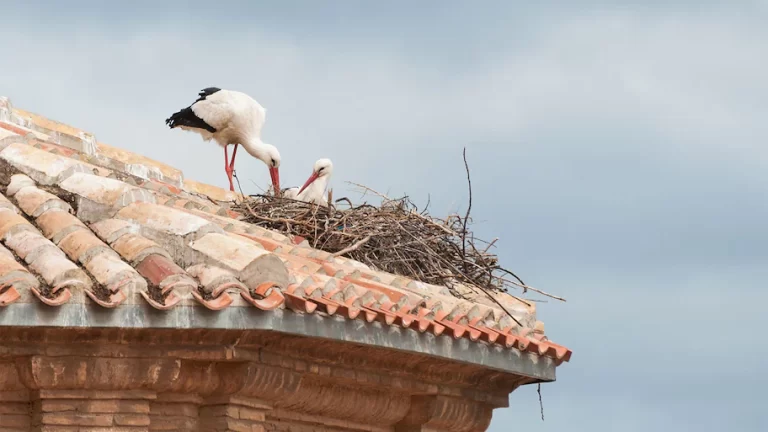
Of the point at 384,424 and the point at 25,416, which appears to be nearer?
the point at 25,416

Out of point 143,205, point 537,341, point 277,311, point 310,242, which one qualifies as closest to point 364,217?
point 310,242

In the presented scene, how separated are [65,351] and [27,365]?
0.59 feet

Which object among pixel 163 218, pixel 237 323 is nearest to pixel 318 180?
pixel 163 218

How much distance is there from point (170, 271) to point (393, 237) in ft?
11.6

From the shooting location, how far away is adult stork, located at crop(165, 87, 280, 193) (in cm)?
1606

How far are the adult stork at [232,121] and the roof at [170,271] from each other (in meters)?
6.96

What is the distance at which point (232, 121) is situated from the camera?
1612 centimetres

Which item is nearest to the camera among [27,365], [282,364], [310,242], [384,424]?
[27,365]

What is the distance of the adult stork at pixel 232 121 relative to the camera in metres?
16.1

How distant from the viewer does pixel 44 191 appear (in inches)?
301

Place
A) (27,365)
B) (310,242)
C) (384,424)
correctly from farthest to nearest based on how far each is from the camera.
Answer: (310,242) → (384,424) → (27,365)

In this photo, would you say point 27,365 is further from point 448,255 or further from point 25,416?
point 448,255

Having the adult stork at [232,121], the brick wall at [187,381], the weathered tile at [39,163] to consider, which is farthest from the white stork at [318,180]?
the brick wall at [187,381]

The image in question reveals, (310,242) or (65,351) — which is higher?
(310,242)
